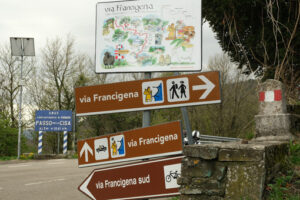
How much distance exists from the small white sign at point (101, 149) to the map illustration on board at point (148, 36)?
34.4 inches

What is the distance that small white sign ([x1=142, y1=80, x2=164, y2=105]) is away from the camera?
3865 mm

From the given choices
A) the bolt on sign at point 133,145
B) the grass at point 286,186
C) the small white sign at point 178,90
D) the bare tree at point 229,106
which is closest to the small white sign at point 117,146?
the bolt on sign at point 133,145

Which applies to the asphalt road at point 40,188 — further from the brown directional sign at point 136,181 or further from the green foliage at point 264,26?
the green foliage at point 264,26

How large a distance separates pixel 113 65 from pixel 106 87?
40 cm

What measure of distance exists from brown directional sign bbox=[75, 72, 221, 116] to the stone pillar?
155 inches

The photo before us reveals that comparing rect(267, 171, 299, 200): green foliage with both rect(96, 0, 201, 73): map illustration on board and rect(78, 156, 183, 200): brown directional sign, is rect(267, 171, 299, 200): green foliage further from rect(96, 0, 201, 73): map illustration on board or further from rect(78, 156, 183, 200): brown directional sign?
rect(96, 0, 201, 73): map illustration on board

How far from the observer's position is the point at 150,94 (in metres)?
3.90

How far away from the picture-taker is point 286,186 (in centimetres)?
346

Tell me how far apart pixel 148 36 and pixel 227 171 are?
1798mm

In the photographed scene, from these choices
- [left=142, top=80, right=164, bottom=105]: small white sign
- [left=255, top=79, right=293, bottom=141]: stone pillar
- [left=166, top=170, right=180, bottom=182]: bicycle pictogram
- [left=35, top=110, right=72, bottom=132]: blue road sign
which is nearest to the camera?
[left=166, top=170, right=180, bottom=182]: bicycle pictogram

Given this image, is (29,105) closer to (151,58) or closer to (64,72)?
(64,72)

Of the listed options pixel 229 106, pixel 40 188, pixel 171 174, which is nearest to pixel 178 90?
pixel 171 174

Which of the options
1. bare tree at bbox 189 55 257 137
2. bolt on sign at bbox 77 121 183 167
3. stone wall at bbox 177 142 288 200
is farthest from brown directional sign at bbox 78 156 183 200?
bare tree at bbox 189 55 257 137

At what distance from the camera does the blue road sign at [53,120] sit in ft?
73.0
